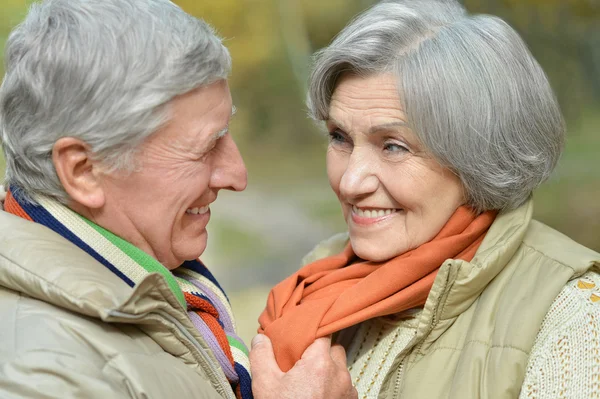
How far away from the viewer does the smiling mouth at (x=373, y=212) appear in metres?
2.36

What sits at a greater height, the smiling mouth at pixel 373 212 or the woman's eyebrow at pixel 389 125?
the woman's eyebrow at pixel 389 125

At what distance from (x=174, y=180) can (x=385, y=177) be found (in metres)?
0.66

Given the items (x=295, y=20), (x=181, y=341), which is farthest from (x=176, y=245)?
(x=295, y=20)

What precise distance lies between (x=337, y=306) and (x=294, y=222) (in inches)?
131

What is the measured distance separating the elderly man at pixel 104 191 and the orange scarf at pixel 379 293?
26 centimetres

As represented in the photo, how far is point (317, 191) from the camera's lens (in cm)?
568

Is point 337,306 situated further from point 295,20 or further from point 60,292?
point 295,20

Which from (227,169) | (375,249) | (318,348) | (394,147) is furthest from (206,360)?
(394,147)

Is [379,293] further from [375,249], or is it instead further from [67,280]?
[67,280]

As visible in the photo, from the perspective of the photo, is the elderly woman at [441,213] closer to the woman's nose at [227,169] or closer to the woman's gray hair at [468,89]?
the woman's gray hair at [468,89]

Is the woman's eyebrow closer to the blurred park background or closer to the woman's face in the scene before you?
the woman's face

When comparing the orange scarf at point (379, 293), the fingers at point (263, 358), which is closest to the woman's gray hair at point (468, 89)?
the orange scarf at point (379, 293)

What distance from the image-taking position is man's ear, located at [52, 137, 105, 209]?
1829mm

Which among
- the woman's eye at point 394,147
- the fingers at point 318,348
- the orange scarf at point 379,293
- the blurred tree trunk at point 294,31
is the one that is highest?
the blurred tree trunk at point 294,31
